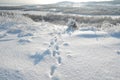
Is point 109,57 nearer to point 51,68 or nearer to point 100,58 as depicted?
point 100,58

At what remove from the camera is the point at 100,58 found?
404cm

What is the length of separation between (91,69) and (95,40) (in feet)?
7.21

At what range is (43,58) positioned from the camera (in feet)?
13.3

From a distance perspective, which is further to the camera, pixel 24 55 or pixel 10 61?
pixel 24 55

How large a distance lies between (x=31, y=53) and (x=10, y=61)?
2.14 feet

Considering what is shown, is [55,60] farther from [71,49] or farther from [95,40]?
[95,40]

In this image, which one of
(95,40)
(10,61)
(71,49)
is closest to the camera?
(10,61)

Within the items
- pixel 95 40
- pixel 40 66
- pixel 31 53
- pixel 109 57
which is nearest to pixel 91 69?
pixel 109 57

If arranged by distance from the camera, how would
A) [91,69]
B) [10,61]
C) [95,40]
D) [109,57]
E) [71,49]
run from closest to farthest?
1. [91,69]
2. [10,61]
3. [109,57]
4. [71,49]
5. [95,40]

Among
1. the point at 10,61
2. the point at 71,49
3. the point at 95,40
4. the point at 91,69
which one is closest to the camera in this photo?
the point at 91,69

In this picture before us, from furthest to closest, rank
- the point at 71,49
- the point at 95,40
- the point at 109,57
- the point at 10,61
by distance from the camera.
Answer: the point at 95,40 < the point at 71,49 < the point at 109,57 < the point at 10,61

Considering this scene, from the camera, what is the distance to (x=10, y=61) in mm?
3822

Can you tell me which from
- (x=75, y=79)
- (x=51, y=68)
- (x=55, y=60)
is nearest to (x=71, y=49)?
(x=55, y=60)

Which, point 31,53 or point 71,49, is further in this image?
point 71,49
